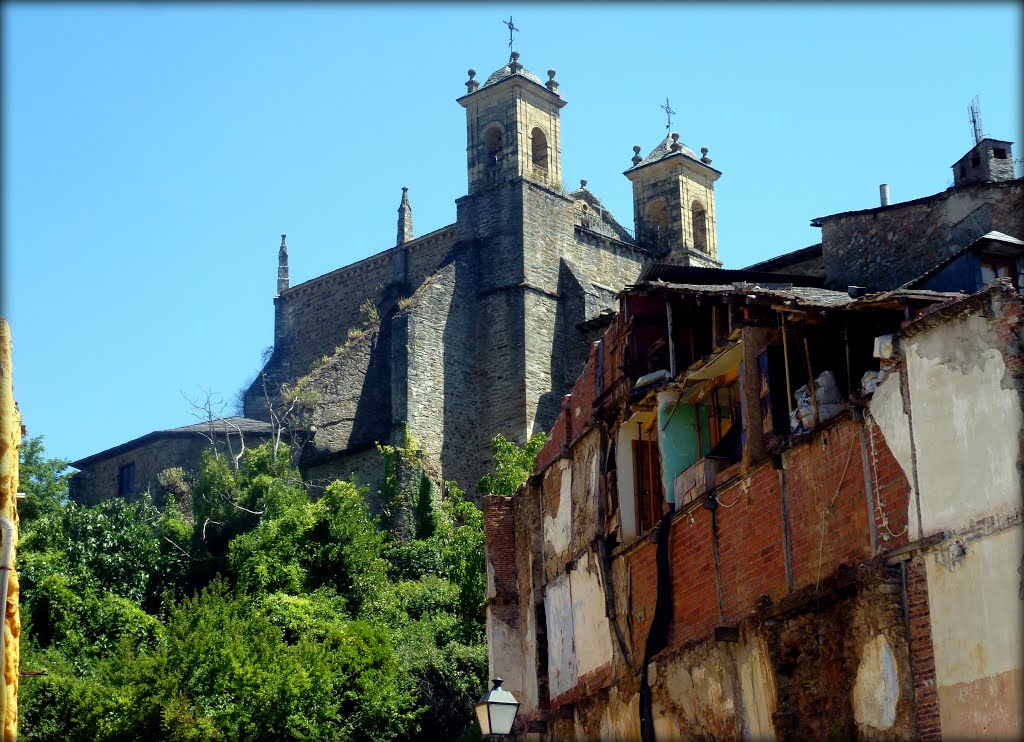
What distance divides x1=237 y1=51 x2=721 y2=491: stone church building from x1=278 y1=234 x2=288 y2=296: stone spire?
7889 millimetres

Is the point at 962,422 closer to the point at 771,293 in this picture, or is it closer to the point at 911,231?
the point at 771,293

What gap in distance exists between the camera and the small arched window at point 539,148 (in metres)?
52.1

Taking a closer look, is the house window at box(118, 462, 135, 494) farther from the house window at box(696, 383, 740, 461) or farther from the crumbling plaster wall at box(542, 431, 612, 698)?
the house window at box(696, 383, 740, 461)

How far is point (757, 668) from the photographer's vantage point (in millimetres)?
16344

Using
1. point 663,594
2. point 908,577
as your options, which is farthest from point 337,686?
point 908,577

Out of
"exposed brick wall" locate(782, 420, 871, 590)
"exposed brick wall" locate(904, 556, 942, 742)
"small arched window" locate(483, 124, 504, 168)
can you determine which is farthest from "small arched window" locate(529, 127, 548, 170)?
"exposed brick wall" locate(904, 556, 942, 742)

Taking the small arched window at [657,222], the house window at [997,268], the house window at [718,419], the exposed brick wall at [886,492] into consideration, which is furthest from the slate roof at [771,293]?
the small arched window at [657,222]

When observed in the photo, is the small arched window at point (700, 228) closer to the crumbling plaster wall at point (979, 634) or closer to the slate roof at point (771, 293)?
the slate roof at point (771, 293)

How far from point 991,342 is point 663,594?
635 centimetres

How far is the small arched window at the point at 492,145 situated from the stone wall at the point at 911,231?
92.2ft

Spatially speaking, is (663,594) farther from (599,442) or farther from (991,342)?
(991,342)

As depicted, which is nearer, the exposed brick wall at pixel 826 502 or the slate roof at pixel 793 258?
the exposed brick wall at pixel 826 502

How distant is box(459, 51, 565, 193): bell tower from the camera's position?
168 feet

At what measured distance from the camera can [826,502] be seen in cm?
Result: 1566
